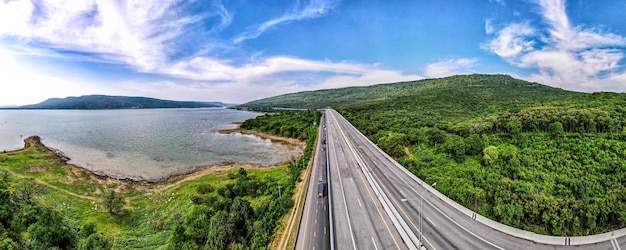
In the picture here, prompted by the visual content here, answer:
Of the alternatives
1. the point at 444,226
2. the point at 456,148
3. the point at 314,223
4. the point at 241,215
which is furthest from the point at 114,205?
the point at 456,148

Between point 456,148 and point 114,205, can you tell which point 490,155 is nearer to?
point 456,148

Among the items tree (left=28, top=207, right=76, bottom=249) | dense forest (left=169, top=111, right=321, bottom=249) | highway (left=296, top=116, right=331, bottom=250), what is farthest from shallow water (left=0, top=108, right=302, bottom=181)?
highway (left=296, top=116, right=331, bottom=250)

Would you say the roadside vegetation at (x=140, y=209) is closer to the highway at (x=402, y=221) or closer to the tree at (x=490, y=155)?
the highway at (x=402, y=221)

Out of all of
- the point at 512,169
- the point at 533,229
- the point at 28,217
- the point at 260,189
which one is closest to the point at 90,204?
the point at 28,217

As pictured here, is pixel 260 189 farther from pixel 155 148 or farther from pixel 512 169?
pixel 155 148

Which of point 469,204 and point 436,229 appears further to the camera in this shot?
point 469,204

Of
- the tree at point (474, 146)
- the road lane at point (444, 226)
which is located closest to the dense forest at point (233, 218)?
the road lane at point (444, 226)
